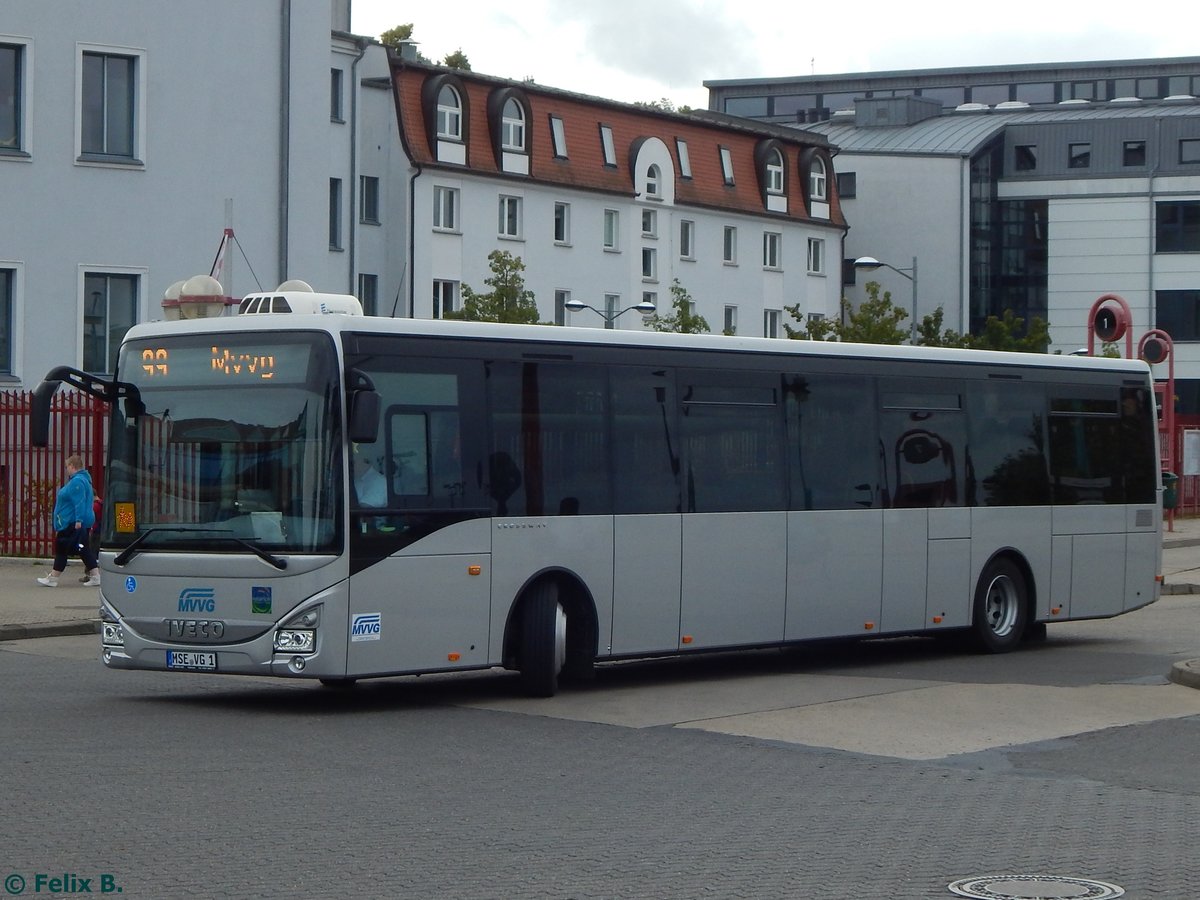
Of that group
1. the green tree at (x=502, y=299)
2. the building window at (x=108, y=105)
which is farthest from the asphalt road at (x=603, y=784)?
the green tree at (x=502, y=299)

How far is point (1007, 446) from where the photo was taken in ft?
59.7

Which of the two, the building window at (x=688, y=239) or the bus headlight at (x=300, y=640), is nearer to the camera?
the bus headlight at (x=300, y=640)

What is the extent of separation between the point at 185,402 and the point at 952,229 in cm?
7223

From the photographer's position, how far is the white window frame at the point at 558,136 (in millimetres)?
65000

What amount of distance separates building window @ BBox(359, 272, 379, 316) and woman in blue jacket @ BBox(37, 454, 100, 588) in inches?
1373

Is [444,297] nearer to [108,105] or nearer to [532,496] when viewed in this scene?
[108,105]

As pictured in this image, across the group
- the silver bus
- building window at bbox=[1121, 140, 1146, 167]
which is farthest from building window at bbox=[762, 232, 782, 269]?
the silver bus

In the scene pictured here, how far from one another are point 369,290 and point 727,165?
19357 millimetres

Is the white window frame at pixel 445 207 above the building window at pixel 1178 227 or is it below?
below

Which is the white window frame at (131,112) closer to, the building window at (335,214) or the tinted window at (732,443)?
the building window at (335,214)

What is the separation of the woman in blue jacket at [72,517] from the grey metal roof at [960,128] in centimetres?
6248

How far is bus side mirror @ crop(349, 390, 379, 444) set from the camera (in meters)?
12.6

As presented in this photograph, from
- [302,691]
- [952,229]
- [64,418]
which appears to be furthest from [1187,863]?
[952,229]

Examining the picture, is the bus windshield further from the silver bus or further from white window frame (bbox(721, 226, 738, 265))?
→ white window frame (bbox(721, 226, 738, 265))
